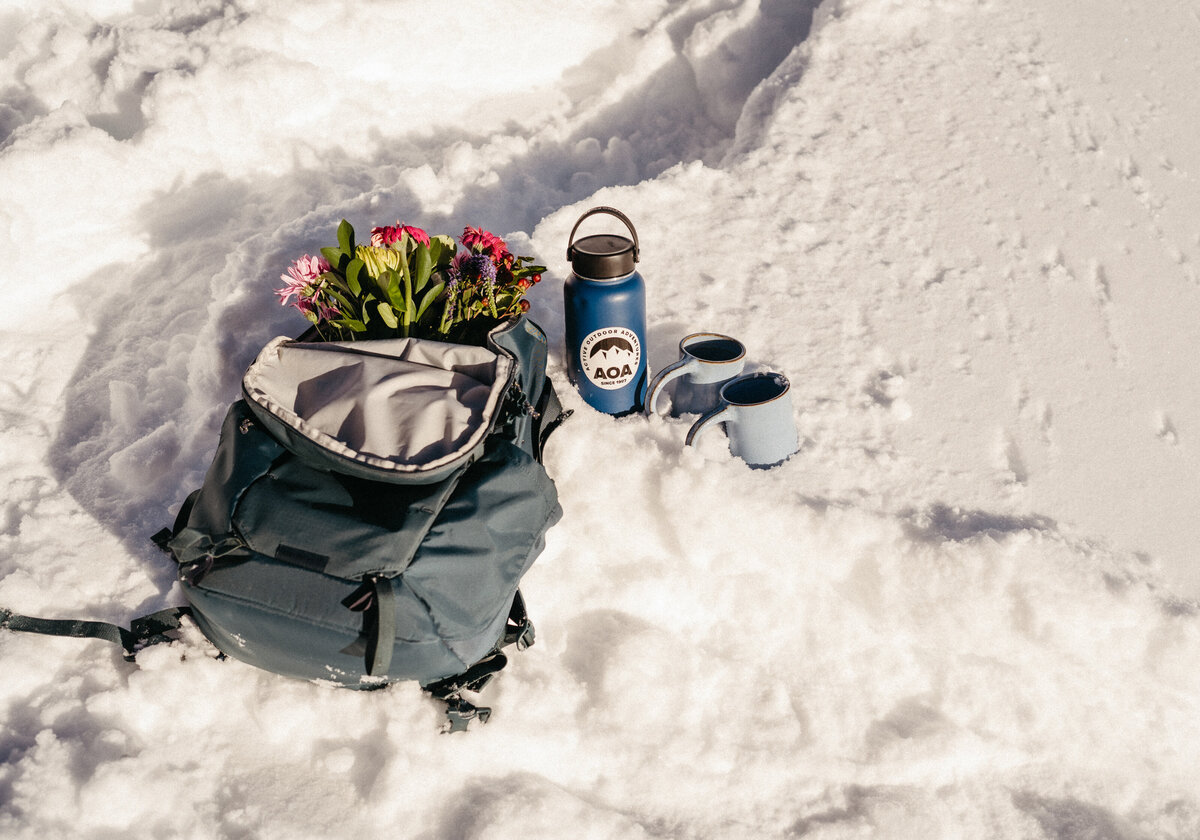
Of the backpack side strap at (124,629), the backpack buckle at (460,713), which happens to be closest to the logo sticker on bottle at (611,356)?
the backpack buckle at (460,713)

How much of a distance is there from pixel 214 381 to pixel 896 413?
1651 millimetres

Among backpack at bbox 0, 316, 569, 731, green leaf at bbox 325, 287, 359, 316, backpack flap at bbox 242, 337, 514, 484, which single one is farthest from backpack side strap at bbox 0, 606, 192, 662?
green leaf at bbox 325, 287, 359, 316

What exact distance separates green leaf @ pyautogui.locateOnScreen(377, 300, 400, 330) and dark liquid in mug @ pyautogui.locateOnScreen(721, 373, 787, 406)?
2.28 feet

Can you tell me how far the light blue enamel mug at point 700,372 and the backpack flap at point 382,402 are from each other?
0.41 m

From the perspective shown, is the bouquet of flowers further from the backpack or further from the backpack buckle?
the backpack buckle

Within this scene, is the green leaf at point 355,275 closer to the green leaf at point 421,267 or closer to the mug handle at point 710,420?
the green leaf at point 421,267

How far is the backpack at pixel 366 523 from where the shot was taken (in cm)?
126

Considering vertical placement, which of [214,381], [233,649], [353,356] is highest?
[353,356]

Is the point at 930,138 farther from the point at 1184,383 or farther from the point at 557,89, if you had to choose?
the point at 557,89

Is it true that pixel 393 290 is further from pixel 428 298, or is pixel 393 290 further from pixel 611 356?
pixel 611 356

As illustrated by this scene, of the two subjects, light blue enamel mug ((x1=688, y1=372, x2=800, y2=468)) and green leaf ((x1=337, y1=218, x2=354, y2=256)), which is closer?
green leaf ((x1=337, y1=218, x2=354, y2=256))

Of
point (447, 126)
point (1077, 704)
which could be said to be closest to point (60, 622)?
point (1077, 704)

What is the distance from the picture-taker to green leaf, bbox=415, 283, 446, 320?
160 cm

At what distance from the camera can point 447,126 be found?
9.89 ft
